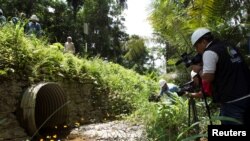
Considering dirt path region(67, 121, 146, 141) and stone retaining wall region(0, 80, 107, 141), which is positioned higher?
stone retaining wall region(0, 80, 107, 141)

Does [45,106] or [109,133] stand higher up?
[45,106]

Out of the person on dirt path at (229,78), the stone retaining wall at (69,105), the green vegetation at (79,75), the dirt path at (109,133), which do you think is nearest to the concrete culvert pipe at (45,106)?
the stone retaining wall at (69,105)

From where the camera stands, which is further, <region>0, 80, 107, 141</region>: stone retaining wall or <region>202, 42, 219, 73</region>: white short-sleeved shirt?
<region>0, 80, 107, 141</region>: stone retaining wall

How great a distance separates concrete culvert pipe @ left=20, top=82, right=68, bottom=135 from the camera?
327 inches

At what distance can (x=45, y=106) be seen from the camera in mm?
10258

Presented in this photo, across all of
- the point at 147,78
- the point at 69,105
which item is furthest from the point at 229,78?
the point at 147,78

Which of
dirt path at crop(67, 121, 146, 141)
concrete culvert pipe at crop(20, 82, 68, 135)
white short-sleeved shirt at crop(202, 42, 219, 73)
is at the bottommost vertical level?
dirt path at crop(67, 121, 146, 141)

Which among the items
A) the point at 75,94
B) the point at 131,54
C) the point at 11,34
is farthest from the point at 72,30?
the point at 11,34

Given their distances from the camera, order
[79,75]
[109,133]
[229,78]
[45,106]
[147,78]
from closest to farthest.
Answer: [229,78] → [109,133] → [45,106] → [79,75] → [147,78]

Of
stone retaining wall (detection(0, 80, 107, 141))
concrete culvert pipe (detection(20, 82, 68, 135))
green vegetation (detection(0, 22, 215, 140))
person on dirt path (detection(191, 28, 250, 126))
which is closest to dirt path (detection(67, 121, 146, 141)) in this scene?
green vegetation (detection(0, 22, 215, 140))

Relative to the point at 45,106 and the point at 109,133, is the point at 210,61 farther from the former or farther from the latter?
the point at 45,106

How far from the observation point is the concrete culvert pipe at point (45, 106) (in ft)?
27.2

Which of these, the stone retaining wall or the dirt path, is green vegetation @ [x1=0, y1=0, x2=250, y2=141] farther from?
the dirt path

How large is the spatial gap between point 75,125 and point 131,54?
2598 cm
